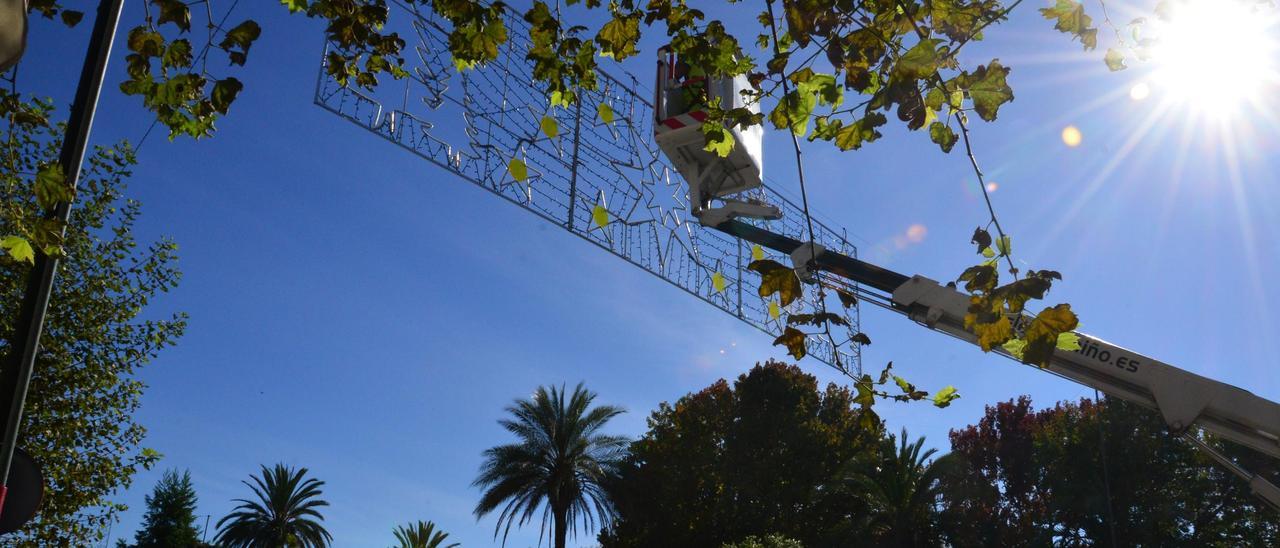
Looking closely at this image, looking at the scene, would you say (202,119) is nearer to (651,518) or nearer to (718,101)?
(718,101)

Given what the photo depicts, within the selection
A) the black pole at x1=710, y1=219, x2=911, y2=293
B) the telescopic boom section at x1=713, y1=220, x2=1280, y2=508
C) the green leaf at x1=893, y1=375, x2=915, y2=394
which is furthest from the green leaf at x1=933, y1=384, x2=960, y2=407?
the black pole at x1=710, y1=219, x2=911, y2=293

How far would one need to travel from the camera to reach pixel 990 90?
3.63 m

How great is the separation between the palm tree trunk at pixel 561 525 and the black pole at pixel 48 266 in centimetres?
2544

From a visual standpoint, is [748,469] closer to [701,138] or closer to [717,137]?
[701,138]

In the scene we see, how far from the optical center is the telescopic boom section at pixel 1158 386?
1138 centimetres

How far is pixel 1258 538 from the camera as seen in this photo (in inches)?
1120

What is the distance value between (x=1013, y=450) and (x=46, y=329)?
32.9m

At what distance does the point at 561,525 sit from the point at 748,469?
7.07 m

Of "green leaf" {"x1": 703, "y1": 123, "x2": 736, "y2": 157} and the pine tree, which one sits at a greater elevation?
the pine tree

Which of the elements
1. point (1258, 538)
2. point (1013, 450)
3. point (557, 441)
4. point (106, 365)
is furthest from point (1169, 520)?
point (106, 365)

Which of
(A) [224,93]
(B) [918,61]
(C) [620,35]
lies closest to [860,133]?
(B) [918,61]

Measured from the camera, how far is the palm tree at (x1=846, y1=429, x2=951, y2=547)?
2970 cm

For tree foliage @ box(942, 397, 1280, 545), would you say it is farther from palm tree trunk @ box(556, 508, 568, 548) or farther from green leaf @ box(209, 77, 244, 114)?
green leaf @ box(209, 77, 244, 114)

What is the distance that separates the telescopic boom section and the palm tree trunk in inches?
717
